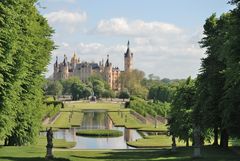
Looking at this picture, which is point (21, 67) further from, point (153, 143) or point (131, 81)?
point (131, 81)

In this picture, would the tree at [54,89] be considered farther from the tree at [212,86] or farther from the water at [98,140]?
the tree at [212,86]

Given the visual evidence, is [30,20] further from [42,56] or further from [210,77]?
[210,77]

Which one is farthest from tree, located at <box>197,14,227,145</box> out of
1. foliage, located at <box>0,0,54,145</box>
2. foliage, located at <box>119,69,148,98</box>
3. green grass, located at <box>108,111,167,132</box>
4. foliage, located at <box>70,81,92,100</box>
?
foliage, located at <box>119,69,148,98</box>

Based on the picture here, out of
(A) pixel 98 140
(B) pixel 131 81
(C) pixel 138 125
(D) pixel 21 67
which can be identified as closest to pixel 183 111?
(D) pixel 21 67

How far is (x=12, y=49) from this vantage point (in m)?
22.8

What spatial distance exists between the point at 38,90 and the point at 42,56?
2.81m

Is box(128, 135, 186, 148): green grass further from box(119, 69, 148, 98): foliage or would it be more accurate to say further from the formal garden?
box(119, 69, 148, 98): foliage

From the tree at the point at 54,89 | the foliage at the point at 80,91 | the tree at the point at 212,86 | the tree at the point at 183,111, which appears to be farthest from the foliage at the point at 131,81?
the tree at the point at 212,86

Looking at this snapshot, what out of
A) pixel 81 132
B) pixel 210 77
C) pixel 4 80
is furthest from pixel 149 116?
pixel 4 80

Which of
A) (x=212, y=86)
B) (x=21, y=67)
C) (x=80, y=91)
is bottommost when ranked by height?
(x=212, y=86)

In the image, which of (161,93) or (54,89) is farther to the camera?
(54,89)

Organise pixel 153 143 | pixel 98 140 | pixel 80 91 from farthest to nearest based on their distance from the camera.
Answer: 1. pixel 80 91
2. pixel 98 140
3. pixel 153 143

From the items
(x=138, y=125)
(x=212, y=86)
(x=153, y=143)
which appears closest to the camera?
(x=212, y=86)

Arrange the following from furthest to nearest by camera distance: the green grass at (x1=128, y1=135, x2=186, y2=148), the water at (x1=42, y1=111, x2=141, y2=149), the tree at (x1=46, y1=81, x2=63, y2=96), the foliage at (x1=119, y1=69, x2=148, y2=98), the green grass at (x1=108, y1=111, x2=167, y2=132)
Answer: the foliage at (x1=119, y1=69, x2=148, y2=98) → the tree at (x1=46, y1=81, x2=63, y2=96) → the green grass at (x1=108, y1=111, x2=167, y2=132) → the water at (x1=42, y1=111, x2=141, y2=149) → the green grass at (x1=128, y1=135, x2=186, y2=148)
